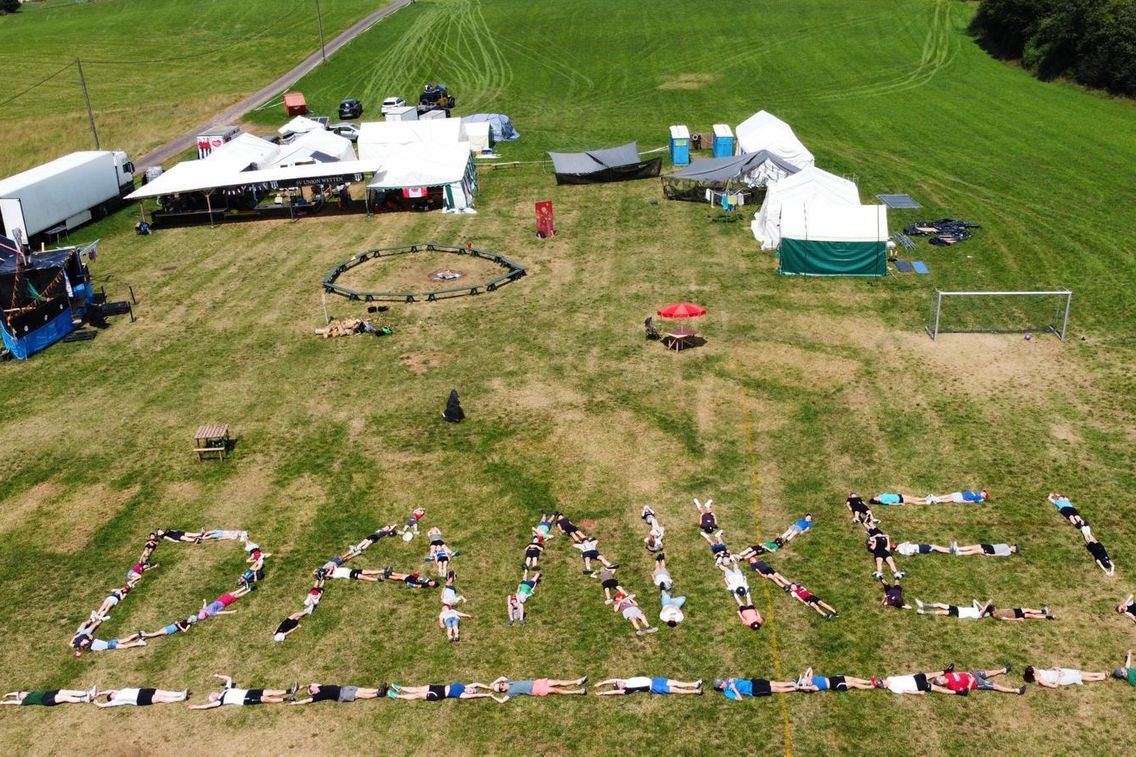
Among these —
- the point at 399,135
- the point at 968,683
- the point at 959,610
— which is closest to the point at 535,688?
the point at 968,683

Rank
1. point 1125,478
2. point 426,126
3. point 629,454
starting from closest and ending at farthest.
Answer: point 1125,478 → point 629,454 → point 426,126

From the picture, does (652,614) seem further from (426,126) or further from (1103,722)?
(426,126)

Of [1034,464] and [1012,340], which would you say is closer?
[1034,464]

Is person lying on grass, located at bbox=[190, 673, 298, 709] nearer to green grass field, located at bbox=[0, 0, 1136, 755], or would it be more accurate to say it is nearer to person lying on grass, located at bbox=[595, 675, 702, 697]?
green grass field, located at bbox=[0, 0, 1136, 755]

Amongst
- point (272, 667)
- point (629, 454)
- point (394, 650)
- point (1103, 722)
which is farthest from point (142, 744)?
point (1103, 722)

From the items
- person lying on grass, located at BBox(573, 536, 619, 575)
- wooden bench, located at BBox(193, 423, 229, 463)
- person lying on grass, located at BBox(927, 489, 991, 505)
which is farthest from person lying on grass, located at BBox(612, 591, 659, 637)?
wooden bench, located at BBox(193, 423, 229, 463)

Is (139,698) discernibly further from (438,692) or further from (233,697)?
(438,692)

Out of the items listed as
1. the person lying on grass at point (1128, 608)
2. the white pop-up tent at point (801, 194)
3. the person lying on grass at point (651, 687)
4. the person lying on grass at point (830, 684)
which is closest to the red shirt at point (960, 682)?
the person lying on grass at point (830, 684)
